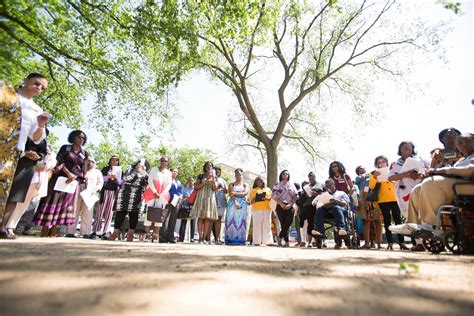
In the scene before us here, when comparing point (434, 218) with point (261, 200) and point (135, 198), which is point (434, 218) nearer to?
point (261, 200)

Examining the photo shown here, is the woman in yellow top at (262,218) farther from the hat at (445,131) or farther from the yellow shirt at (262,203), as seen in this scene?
the hat at (445,131)

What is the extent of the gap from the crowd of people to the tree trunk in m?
4.07

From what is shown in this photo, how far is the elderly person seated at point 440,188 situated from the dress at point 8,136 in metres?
4.73

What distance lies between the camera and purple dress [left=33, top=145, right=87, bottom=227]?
16.7 ft

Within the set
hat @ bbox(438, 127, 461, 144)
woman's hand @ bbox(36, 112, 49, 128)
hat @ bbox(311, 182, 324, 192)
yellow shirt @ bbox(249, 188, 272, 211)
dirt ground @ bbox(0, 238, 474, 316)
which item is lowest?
dirt ground @ bbox(0, 238, 474, 316)

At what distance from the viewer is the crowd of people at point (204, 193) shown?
3719mm

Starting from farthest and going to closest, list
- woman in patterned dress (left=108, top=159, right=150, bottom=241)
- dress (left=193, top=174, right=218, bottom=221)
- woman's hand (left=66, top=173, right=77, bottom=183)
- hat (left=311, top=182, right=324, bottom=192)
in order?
dress (left=193, top=174, right=218, bottom=221) → hat (left=311, top=182, right=324, bottom=192) → woman in patterned dress (left=108, top=159, right=150, bottom=241) → woman's hand (left=66, top=173, right=77, bottom=183)

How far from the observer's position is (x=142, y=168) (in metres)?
6.95

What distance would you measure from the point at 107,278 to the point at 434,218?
3503 millimetres

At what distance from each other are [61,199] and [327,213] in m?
4.83

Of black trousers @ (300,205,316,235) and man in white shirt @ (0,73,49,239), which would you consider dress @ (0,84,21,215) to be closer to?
man in white shirt @ (0,73,49,239)

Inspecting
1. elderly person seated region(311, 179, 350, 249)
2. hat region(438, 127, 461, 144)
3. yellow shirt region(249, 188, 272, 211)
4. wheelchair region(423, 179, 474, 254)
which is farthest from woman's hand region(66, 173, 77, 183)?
hat region(438, 127, 461, 144)

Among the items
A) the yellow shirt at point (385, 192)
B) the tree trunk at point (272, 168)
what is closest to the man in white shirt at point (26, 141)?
the yellow shirt at point (385, 192)

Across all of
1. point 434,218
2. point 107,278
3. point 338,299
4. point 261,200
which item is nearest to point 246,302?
point 338,299
